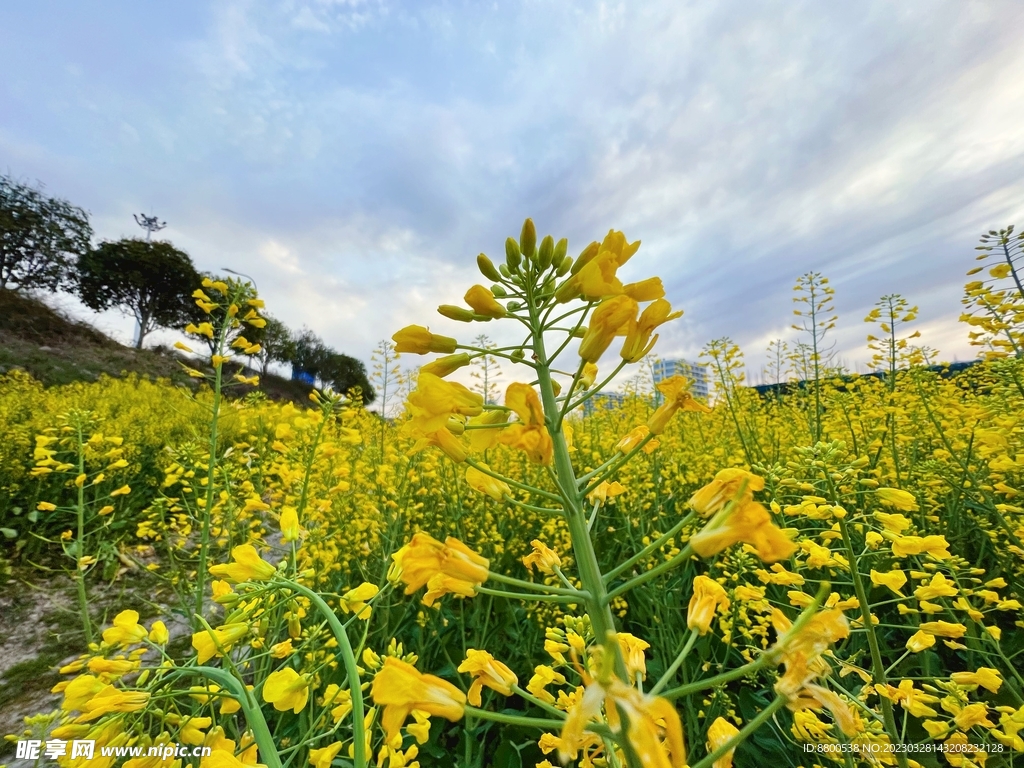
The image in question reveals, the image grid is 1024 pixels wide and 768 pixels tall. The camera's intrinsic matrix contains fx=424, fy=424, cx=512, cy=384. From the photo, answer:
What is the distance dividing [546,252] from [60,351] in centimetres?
2054

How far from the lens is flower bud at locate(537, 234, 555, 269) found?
4.16 feet

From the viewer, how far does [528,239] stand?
1268 mm

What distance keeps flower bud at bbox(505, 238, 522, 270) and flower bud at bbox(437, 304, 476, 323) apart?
19 centimetres

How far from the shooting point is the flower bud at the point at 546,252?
49.9 inches

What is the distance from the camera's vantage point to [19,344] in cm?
1358

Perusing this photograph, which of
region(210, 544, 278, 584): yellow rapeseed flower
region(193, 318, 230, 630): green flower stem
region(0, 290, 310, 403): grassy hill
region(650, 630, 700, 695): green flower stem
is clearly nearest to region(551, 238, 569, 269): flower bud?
region(650, 630, 700, 695): green flower stem

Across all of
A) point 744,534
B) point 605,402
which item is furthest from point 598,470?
point 605,402

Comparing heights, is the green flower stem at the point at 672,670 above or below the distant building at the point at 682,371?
below

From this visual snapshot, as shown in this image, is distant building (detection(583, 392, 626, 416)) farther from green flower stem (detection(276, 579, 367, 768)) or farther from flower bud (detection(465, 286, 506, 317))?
green flower stem (detection(276, 579, 367, 768))

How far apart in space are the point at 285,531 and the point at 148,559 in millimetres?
5022

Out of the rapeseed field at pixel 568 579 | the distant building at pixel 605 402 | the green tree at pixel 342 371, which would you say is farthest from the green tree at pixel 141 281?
the distant building at pixel 605 402

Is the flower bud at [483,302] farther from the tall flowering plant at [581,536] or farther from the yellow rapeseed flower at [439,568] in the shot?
the yellow rapeseed flower at [439,568]

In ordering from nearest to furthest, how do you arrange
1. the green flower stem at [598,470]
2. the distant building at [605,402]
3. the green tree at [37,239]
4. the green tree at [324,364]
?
1. the green flower stem at [598,470]
2. the distant building at [605,402]
3. the green tree at [37,239]
4. the green tree at [324,364]

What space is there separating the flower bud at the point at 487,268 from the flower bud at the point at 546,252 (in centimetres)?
14
